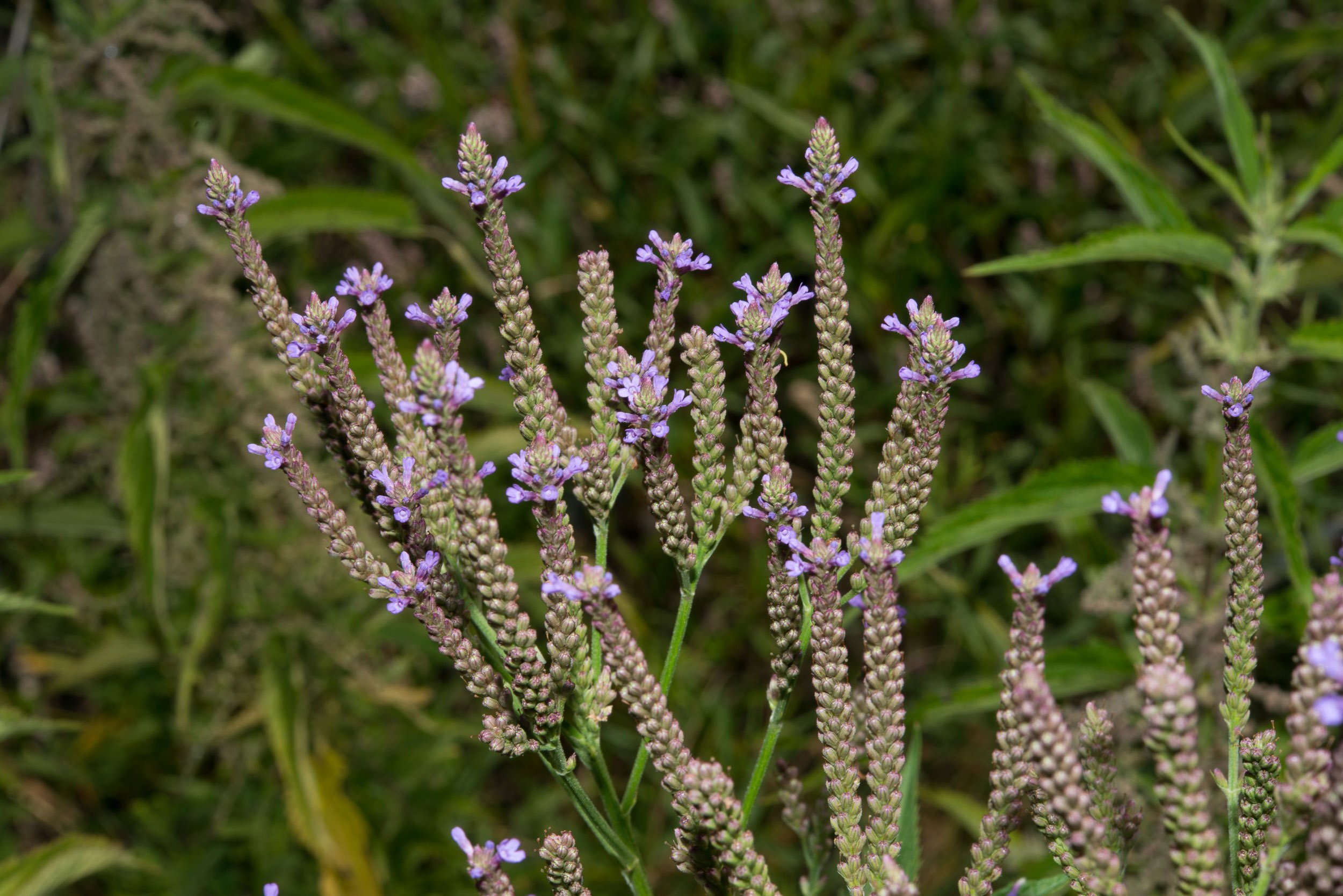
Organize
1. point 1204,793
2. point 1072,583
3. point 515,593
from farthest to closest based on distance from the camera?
point 1072,583
point 515,593
point 1204,793

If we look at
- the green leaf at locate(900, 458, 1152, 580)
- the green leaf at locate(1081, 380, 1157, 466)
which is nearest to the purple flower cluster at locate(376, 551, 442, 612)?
the green leaf at locate(900, 458, 1152, 580)

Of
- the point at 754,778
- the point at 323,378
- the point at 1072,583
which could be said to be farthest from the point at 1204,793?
the point at 1072,583

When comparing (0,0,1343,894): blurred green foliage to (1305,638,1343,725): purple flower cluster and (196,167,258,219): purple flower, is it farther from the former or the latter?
(1305,638,1343,725): purple flower cluster

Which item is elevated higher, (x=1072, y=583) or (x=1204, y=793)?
(x=1072, y=583)

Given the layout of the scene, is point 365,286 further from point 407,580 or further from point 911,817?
point 911,817

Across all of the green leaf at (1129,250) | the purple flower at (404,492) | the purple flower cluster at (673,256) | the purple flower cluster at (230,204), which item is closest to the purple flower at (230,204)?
the purple flower cluster at (230,204)

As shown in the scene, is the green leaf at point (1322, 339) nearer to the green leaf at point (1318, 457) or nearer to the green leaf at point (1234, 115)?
the green leaf at point (1318, 457)

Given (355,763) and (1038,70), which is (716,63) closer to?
(1038,70)
